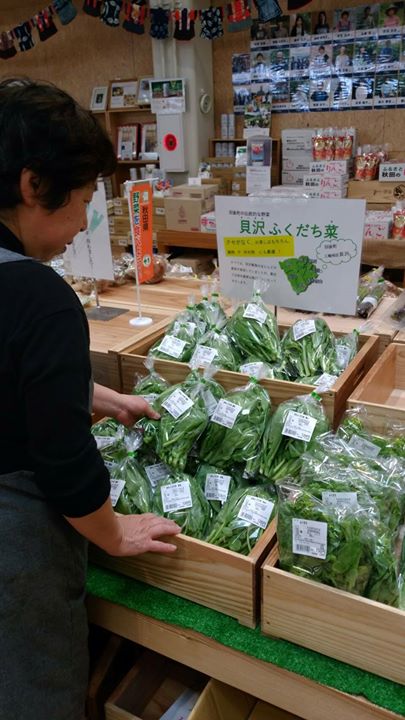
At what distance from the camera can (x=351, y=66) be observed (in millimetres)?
4312

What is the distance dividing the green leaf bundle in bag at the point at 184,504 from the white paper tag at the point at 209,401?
163mm

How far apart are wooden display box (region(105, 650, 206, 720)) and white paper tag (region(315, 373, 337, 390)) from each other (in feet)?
2.78

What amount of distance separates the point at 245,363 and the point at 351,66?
12.5 ft

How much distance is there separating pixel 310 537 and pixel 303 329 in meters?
0.71

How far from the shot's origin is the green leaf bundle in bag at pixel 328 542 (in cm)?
92

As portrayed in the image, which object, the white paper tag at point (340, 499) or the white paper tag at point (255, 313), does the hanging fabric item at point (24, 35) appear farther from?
the white paper tag at point (340, 499)

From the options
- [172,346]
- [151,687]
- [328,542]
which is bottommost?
[151,687]

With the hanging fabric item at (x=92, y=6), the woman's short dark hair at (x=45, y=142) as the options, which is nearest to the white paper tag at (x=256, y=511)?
the woman's short dark hair at (x=45, y=142)

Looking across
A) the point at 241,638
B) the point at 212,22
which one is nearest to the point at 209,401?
the point at 241,638

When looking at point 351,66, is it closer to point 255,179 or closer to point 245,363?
point 255,179

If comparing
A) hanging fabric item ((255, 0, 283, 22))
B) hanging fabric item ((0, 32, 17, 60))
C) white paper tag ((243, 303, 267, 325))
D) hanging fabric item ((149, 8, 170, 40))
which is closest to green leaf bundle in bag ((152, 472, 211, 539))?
white paper tag ((243, 303, 267, 325))

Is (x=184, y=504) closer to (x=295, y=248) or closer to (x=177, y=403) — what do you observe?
(x=177, y=403)

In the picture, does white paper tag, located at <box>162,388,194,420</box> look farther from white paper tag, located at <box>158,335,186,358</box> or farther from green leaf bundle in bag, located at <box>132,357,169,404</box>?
white paper tag, located at <box>158,335,186,358</box>

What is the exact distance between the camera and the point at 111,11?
4492 mm
